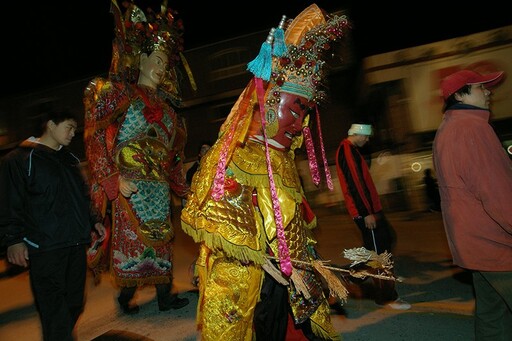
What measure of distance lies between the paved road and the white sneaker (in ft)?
0.20

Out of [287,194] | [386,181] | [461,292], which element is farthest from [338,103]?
[287,194]

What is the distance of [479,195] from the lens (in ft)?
7.20

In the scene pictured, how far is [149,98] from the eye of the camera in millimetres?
4004

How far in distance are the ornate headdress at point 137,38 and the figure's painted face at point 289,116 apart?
2.08 meters

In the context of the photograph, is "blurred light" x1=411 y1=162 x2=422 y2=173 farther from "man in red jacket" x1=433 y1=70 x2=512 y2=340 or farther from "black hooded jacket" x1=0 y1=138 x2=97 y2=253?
"black hooded jacket" x1=0 y1=138 x2=97 y2=253

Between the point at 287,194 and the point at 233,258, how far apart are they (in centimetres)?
49

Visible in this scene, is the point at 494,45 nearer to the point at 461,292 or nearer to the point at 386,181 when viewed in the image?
the point at 386,181

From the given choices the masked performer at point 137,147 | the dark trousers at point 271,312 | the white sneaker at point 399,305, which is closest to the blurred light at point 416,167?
the white sneaker at point 399,305

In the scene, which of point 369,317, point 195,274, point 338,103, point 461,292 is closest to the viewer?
point 195,274

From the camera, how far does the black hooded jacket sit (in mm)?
2717

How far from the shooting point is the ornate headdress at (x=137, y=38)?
393cm

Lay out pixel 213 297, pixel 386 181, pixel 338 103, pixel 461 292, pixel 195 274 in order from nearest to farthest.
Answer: pixel 213 297 → pixel 195 274 → pixel 461 292 → pixel 386 181 → pixel 338 103

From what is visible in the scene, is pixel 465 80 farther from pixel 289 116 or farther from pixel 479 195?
pixel 289 116

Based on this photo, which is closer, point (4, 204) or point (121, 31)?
point (4, 204)
